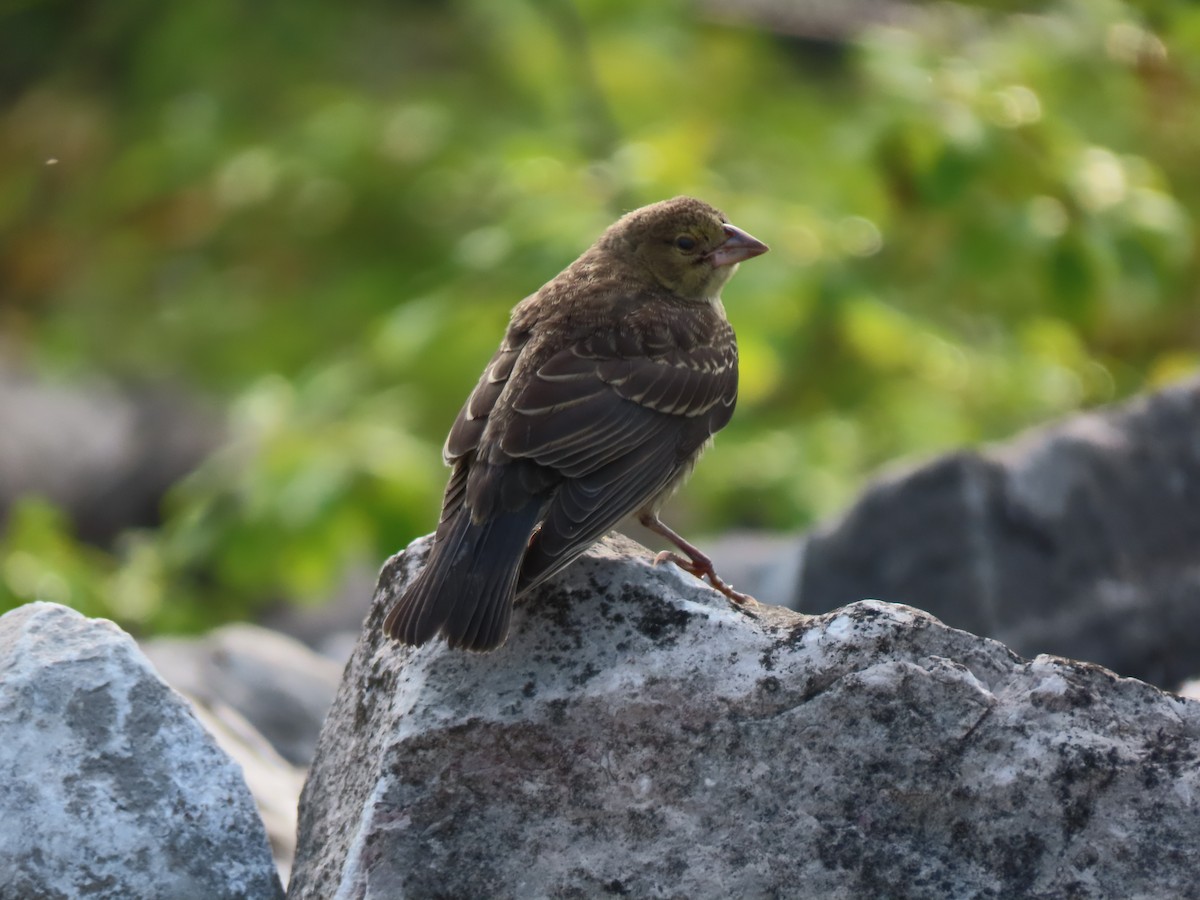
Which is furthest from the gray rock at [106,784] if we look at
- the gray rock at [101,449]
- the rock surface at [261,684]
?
the gray rock at [101,449]

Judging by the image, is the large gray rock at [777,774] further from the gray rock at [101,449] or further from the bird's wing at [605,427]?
the gray rock at [101,449]

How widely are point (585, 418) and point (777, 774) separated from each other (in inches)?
46.5

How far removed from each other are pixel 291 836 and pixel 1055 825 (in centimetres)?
220

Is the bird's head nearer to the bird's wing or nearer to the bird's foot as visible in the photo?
the bird's wing

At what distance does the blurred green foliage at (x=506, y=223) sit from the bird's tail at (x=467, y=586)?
2653mm

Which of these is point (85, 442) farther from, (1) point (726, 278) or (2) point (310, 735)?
(1) point (726, 278)

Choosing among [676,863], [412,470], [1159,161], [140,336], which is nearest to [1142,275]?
[412,470]

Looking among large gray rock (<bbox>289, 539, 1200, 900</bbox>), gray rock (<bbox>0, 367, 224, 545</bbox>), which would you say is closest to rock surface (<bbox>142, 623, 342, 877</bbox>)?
large gray rock (<bbox>289, 539, 1200, 900</bbox>)

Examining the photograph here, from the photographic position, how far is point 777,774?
9.24 feet

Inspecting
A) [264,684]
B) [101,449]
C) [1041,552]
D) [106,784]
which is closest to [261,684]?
[264,684]

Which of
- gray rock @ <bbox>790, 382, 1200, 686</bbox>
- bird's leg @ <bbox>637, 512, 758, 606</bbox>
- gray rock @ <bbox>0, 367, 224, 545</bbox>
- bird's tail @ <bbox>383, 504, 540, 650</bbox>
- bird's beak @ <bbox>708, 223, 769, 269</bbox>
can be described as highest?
bird's tail @ <bbox>383, 504, 540, 650</bbox>

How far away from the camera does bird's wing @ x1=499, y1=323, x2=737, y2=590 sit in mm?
3348

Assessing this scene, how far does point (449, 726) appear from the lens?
2934mm

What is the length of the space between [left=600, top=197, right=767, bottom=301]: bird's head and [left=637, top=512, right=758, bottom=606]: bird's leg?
2.91 ft
